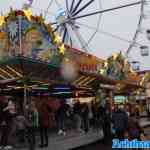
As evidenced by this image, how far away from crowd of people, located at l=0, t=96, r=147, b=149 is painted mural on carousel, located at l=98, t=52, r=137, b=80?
7.29 ft

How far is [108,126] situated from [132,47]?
54.3 feet

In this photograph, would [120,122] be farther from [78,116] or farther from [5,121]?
[78,116]

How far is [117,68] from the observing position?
29281 mm

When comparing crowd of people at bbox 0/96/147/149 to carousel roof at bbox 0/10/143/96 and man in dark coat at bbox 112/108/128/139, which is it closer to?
man in dark coat at bbox 112/108/128/139

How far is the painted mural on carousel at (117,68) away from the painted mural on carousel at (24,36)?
29.0 ft

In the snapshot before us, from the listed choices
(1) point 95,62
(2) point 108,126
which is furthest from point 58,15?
(2) point 108,126

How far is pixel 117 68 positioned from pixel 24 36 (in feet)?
42.8

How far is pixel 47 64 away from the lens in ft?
57.8

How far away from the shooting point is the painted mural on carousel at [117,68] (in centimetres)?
2729

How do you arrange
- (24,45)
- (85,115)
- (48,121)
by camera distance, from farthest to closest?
(85,115)
(48,121)
(24,45)

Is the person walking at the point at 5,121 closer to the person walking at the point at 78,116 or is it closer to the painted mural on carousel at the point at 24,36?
the painted mural on carousel at the point at 24,36

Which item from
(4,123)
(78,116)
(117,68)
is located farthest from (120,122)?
(117,68)

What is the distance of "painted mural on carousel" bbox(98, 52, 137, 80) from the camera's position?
89.5ft

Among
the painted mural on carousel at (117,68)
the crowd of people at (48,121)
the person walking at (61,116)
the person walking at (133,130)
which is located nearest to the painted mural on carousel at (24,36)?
the crowd of people at (48,121)
